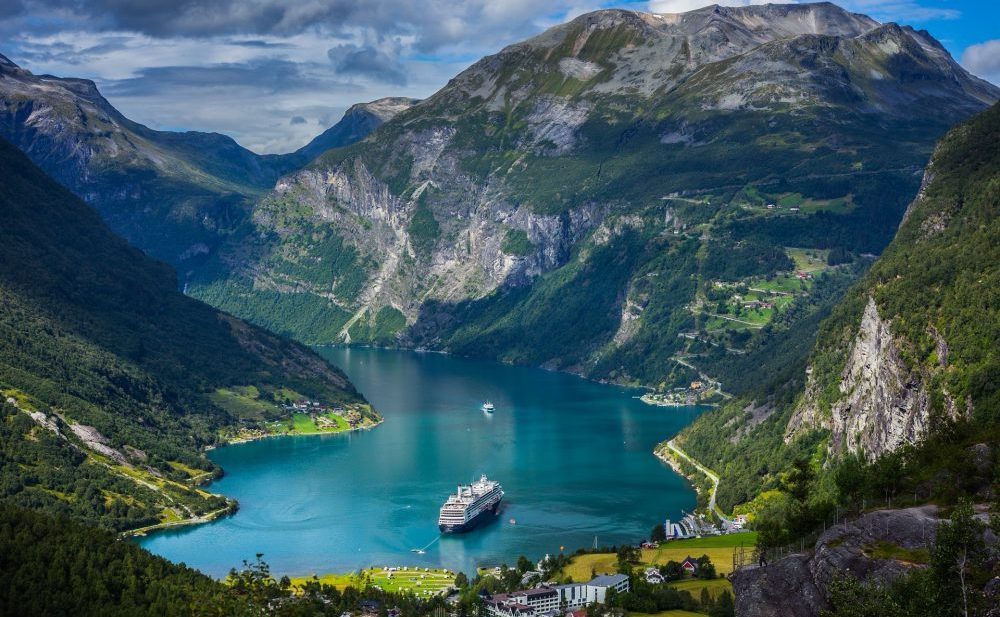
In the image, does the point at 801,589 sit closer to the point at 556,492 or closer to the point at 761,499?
the point at 761,499

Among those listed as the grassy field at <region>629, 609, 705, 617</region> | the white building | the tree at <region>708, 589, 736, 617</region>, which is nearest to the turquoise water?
the white building

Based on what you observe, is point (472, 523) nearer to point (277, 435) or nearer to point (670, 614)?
point (670, 614)

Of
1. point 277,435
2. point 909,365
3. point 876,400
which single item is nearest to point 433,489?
point 277,435

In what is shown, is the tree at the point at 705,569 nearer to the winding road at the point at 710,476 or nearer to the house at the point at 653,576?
the house at the point at 653,576

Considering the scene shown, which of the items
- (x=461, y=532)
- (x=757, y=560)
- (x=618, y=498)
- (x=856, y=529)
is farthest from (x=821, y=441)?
(x=856, y=529)

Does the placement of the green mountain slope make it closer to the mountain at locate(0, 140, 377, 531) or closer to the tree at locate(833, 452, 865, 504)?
the mountain at locate(0, 140, 377, 531)

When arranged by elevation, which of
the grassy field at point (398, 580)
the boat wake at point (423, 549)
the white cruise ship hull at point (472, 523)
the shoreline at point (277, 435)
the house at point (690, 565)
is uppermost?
the shoreline at point (277, 435)

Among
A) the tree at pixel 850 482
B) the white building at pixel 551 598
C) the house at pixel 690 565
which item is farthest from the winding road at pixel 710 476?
the tree at pixel 850 482
